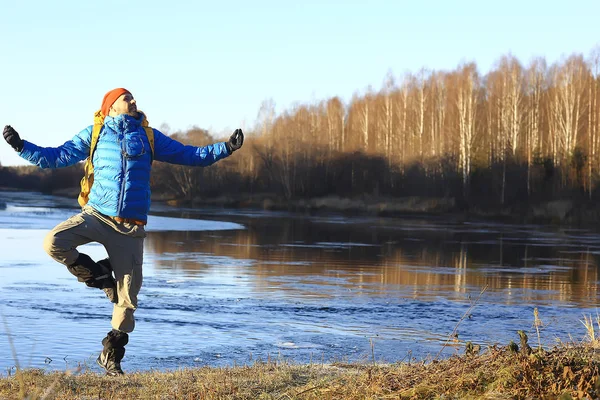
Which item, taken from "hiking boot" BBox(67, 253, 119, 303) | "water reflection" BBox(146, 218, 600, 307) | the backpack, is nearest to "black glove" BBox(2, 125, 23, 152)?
the backpack

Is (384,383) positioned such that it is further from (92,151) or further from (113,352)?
(92,151)

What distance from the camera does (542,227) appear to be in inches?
1587

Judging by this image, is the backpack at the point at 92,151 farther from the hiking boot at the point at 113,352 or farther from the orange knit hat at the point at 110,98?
the hiking boot at the point at 113,352

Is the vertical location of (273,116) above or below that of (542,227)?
above

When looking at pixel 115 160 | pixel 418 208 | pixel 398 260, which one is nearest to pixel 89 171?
pixel 115 160

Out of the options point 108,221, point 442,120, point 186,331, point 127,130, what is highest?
point 442,120

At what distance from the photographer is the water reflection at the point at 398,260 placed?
15.6 metres

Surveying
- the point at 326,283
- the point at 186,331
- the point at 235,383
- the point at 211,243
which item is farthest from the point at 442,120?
the point at 235,383

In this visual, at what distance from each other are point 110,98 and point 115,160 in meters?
0.51

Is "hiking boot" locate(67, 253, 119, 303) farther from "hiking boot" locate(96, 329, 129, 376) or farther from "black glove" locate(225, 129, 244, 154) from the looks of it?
"black glove" locate(225, 129, 244, 154)

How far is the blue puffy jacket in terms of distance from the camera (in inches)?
254

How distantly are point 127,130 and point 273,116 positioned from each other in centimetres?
8080

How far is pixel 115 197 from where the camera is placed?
6438mm

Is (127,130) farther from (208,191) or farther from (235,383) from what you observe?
(208,191)
